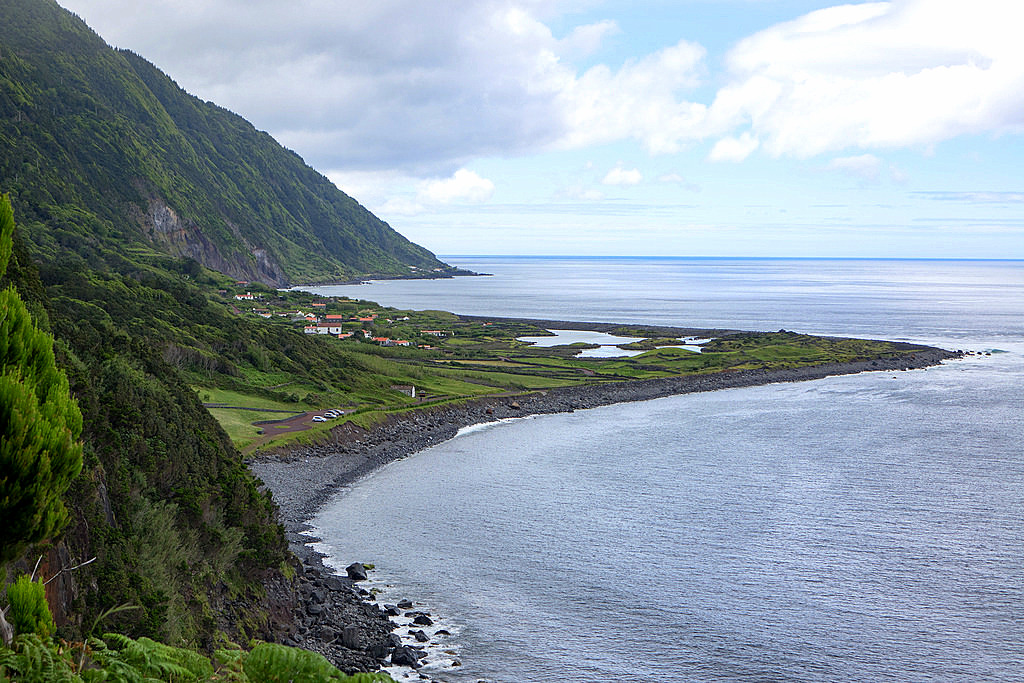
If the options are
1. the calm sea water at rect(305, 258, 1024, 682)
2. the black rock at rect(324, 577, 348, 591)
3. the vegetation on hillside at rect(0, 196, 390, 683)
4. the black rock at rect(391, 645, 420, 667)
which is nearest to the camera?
the vegetation on hillside at rect(0, 196, 390, 683)

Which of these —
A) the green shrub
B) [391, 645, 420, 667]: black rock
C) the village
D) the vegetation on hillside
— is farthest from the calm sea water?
the village

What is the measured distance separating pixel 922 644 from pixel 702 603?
8684 millimetres

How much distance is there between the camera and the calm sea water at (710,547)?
105 feet

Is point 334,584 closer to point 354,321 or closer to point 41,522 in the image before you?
point 41,522

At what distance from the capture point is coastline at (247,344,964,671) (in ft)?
102

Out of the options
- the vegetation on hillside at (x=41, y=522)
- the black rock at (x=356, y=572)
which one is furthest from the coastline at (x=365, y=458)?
the vegetation on hillside at (x=41, y=522)

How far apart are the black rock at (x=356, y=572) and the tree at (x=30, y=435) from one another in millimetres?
28748

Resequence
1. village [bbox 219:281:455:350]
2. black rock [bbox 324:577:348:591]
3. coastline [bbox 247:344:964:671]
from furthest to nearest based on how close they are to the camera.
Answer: village [bbox 219:281:455:350], black rock [bbox 324:577:348:591], coastline [bbox 247:344:964:671]

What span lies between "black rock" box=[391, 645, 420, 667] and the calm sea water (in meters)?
0.78

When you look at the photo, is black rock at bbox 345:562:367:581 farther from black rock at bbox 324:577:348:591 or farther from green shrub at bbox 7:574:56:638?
green shrub at bbox 7:574:56:638

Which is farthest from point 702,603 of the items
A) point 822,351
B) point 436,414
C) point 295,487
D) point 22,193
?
point 22,193

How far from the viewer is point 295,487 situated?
184ft

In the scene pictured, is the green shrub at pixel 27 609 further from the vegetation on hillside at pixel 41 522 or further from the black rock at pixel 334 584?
the black rock at pixel 334 584

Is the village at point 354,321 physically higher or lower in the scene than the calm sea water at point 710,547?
higher
